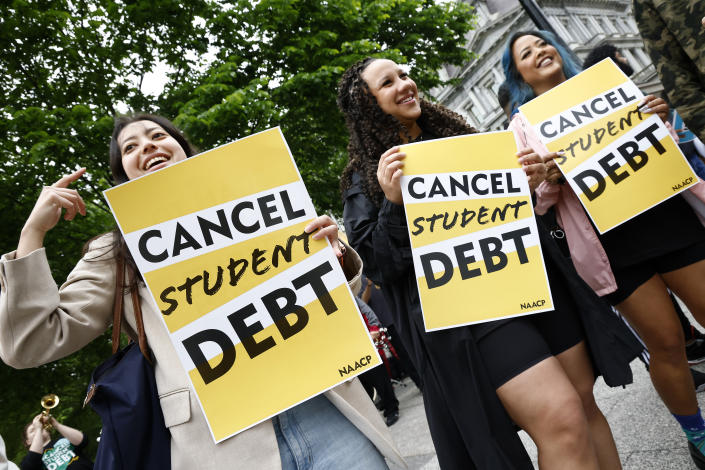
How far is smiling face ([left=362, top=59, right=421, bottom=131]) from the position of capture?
2082mm

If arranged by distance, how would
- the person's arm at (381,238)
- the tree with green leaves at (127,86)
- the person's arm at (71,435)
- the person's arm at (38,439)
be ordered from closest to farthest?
the person's arm at (381,238), the person's arm at (38,439), the person's arm at (71,435), the tree with green leaves at (127,86)

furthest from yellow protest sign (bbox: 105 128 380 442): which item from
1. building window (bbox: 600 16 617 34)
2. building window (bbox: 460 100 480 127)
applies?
building window (bbox: 600 16 617 34)

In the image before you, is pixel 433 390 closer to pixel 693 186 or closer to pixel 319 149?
pixel 693 186

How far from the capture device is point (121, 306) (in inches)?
58.3

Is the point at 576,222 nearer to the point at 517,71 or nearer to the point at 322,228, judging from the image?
the point at 517,71

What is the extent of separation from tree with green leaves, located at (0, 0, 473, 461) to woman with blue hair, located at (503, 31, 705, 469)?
6423mm

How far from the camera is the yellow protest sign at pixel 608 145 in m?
2.12

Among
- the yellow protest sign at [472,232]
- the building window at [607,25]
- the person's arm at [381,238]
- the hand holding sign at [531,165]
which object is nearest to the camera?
the yellow protest sign at [472,232]

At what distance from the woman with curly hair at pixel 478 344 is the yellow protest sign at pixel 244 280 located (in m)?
0.33

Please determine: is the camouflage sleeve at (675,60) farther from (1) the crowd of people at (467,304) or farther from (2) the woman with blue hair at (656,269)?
(2) the woman with blue hair at (656,269)

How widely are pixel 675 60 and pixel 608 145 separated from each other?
0.42 m

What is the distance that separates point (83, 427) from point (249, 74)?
8697 mm

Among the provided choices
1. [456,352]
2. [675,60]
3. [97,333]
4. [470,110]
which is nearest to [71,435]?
[97,333]

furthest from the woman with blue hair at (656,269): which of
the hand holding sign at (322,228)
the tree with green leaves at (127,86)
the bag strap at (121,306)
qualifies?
the tree with green leaves at (127,86)
